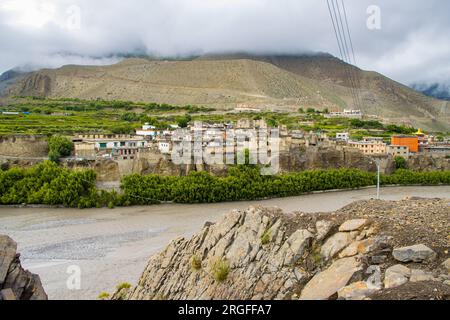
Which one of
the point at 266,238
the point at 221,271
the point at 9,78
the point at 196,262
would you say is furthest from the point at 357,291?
the point at 9,78

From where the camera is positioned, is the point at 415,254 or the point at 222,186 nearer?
the point at 415,254

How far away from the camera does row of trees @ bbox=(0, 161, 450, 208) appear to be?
19.4 m

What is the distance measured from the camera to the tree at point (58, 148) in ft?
76.5

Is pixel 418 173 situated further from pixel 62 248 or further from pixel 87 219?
pixel 62 248

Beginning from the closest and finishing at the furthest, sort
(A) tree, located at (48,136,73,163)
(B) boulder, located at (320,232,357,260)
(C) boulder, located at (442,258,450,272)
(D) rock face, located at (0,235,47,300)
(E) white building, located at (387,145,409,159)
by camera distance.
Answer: (C) boulder, located at (442,258,450,272)
(B) boulder, located at (320,232,357,260)
(D) rock face, located at (0,235,47,300)
(A) tree, located at (48,136,73,163)
(E) white building, located at (387,145,409,159)

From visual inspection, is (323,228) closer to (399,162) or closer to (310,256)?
(310,256)

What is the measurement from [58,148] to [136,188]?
6.28 meters

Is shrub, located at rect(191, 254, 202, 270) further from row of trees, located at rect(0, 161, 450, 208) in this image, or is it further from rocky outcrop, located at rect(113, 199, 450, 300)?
row of trees, located at rect(0, 161, 450, 208)

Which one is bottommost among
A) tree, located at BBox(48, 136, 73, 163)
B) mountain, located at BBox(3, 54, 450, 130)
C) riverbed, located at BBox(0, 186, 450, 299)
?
riverbed, located at BBox(0, 186, 450, 299)

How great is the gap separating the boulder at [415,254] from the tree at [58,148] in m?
21.0

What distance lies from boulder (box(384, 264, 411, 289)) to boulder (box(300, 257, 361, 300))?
296mm

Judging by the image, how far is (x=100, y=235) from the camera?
14.5m

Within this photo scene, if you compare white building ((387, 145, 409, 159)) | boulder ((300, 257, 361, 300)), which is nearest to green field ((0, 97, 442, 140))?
white building ((387, 145, 409, 159))
